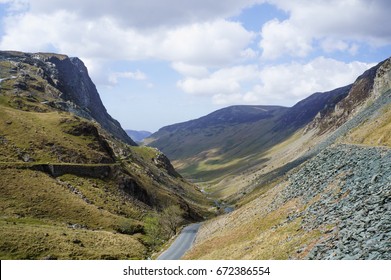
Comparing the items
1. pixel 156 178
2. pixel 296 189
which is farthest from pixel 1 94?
pixel 296 189

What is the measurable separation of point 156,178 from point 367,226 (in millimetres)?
154157

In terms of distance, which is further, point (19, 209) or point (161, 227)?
point (161, 227)

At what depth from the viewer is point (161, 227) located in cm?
10806

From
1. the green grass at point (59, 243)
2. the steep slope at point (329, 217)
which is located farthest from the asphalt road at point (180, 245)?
the steep slope at point (329, 217)

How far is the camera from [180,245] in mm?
85125

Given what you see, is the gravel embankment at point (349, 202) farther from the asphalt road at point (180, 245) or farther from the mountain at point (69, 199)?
the mountain at point (69, 199)

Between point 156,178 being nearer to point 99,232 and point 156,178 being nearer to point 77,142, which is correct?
point 77,142

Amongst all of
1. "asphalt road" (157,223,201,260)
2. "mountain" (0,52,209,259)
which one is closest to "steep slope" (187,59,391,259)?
"asphalt road" (157,223,201,260)

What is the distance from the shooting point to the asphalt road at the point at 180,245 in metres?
73.0

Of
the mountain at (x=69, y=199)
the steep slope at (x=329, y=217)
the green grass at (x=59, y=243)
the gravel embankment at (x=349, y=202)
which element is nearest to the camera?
the gravel embankment at (x=349, y=202)

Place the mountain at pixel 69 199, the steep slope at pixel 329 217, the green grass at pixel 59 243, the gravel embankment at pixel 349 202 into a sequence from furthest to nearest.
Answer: the mountain at pixel 69 199 → the green grass at pixel 59 243 → the steep slope at pixel 329 217 → the gravel embankment at pixel 349 202

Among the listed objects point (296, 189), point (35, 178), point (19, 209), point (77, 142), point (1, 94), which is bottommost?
point (296, 189)

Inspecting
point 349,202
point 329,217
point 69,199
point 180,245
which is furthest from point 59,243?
point 349,202

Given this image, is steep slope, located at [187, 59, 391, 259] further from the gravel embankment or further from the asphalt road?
the asphalt road
